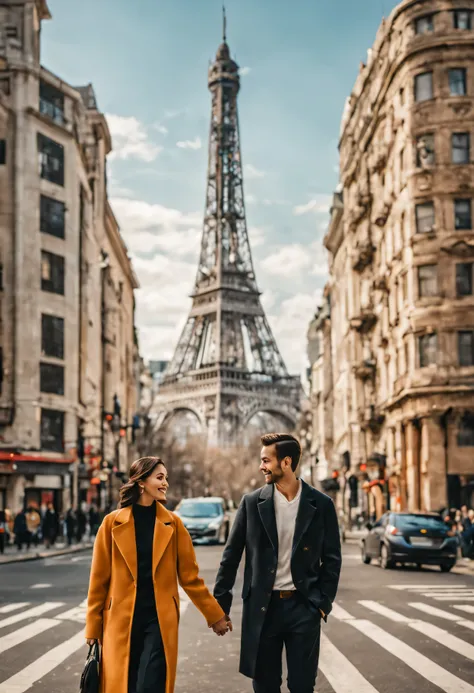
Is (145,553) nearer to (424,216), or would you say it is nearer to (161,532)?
(161,532)

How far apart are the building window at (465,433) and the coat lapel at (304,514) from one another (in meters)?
42.6

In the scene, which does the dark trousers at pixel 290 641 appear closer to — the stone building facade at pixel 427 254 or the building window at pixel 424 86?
the stone building facade at pixel 427 254

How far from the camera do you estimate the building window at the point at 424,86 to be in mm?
50125

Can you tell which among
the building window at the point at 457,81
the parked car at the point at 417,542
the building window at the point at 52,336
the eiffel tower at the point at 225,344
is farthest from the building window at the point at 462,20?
the eiffel tower at the point at 225,344

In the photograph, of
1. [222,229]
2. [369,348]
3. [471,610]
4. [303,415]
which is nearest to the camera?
[471,610]

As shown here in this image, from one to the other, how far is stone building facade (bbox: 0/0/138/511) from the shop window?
52 mm

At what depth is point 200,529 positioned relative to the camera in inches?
1521

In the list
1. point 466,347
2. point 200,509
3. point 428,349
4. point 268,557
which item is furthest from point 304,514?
point 428,349

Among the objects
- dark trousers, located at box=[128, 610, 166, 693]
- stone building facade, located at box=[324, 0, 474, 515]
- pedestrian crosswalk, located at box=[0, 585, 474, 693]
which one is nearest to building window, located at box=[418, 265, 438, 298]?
stone building facade, located at box=[324, 0, 474, 515]

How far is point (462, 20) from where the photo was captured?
5012cm

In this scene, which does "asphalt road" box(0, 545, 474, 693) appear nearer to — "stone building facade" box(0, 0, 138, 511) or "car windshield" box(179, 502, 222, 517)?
"car windshield" box(179, 502, 222, 517)

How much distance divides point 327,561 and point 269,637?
581 mm

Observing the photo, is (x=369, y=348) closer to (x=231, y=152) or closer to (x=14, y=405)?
(x=14, y=405)

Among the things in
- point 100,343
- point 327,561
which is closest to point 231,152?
point 100,343
